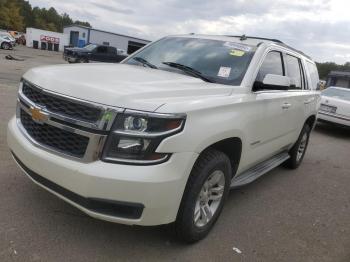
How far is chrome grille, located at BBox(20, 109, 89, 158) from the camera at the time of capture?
2.98 m

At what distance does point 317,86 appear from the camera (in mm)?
7250

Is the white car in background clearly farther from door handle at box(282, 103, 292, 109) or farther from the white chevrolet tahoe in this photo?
the white chevrolet tahoe

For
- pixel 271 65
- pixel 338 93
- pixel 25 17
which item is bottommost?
pixel 25 17

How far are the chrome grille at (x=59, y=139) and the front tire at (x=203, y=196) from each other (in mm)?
907

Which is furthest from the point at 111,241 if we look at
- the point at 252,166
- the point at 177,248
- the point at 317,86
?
the point at 317,86

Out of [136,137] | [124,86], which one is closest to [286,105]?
[124,86]

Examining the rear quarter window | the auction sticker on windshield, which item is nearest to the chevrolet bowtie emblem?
the auction sticker on windshield

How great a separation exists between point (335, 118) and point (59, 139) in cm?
994

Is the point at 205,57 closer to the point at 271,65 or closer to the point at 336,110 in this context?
the point at 271,65

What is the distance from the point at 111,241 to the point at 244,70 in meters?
2.14

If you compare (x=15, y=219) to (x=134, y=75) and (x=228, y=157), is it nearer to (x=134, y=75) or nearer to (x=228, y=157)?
(x=134, y=75)

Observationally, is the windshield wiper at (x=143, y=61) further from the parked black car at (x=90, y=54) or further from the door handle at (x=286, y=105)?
the parked black car at (x=90, y=54)

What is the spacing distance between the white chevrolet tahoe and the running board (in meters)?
0.04

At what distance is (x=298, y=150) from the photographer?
6660 millimetres
